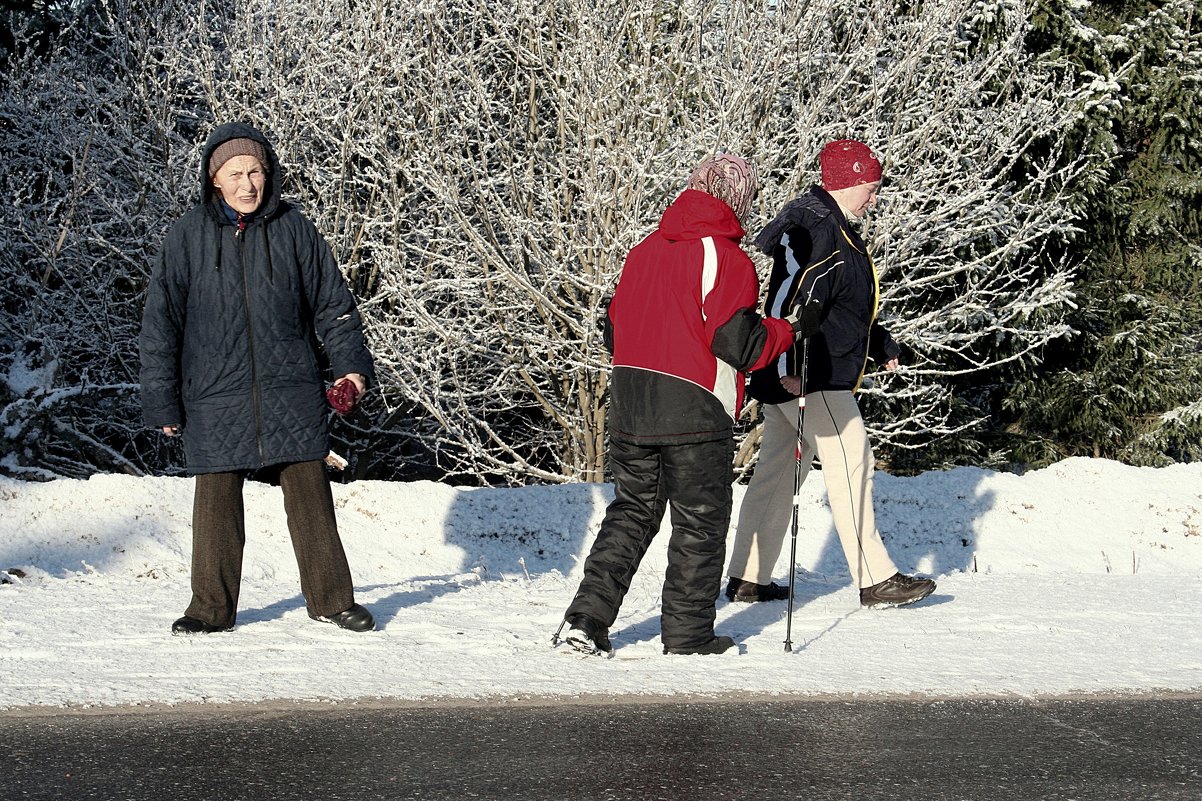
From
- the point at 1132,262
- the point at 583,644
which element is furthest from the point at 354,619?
the point at 1132,262

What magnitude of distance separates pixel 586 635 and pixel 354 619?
0.94m

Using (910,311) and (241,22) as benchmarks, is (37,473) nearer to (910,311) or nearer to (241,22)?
(241,22)

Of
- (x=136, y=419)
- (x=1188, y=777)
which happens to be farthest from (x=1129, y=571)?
(x=136, y=419)

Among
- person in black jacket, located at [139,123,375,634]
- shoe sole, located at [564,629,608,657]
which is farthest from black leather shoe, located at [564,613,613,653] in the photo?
person in black jacket, located at [139,123,375,634]

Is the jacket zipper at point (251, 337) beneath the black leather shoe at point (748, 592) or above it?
above

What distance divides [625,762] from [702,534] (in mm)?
1295

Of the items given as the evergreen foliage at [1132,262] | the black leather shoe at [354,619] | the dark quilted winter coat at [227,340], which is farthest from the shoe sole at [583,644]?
the evergreen foliage at [1132,262]

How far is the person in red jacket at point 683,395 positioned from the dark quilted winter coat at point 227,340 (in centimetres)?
116

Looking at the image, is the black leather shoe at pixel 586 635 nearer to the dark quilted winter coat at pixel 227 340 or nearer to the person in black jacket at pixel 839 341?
the dark quilted winter coat at pixel 227 340

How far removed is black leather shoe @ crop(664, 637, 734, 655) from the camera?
16.8 ft

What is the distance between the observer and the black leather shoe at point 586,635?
16.5 ft

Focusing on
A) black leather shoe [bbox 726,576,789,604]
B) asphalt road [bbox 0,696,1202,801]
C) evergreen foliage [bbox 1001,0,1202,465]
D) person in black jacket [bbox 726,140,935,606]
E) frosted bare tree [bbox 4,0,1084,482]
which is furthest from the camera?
evergreen foliage [bbox 1001,0,1202,465]

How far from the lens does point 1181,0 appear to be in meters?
15.4

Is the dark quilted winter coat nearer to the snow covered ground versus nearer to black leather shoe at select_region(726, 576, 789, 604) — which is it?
the snow covered ground
